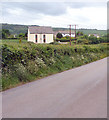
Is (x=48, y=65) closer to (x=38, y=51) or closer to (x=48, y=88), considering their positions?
(x=38, y=51)

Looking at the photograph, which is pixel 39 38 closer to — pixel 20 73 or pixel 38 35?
pixel 38 35

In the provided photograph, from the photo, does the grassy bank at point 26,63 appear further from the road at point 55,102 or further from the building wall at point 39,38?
the building wall at point 39,38

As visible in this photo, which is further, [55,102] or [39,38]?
[39,38]

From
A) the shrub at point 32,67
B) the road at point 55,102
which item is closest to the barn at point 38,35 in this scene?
the shrub at point 32,67

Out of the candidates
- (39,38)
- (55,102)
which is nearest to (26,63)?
(55,102)

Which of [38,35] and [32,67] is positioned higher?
[38,35]

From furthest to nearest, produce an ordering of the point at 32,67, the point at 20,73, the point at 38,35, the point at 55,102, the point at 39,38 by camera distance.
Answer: the point at 38,35 → the point at 39,38 → the point at 32,67 → the point at 20,73 → the point at 55,102

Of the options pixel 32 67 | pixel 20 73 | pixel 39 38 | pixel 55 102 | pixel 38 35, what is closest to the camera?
pixel 55 102

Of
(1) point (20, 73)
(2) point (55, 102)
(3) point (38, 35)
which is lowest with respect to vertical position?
(2) point (55, 102)

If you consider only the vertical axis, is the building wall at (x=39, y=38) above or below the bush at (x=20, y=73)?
above

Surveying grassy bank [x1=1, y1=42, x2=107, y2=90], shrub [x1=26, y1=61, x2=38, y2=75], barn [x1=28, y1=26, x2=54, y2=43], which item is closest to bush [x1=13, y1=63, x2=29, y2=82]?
grassy bank [x1=1, y1=42, x2=107, y2=90]

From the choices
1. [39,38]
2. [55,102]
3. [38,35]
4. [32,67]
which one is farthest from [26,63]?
[38,35]

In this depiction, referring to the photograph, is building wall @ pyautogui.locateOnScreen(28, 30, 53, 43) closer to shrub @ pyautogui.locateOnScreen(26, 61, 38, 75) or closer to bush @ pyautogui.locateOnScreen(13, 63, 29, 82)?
shrub @ pyautogui.locateOnScreen(26, 61, 38, 75)

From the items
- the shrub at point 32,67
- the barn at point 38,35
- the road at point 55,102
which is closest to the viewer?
the road at point 55,102
